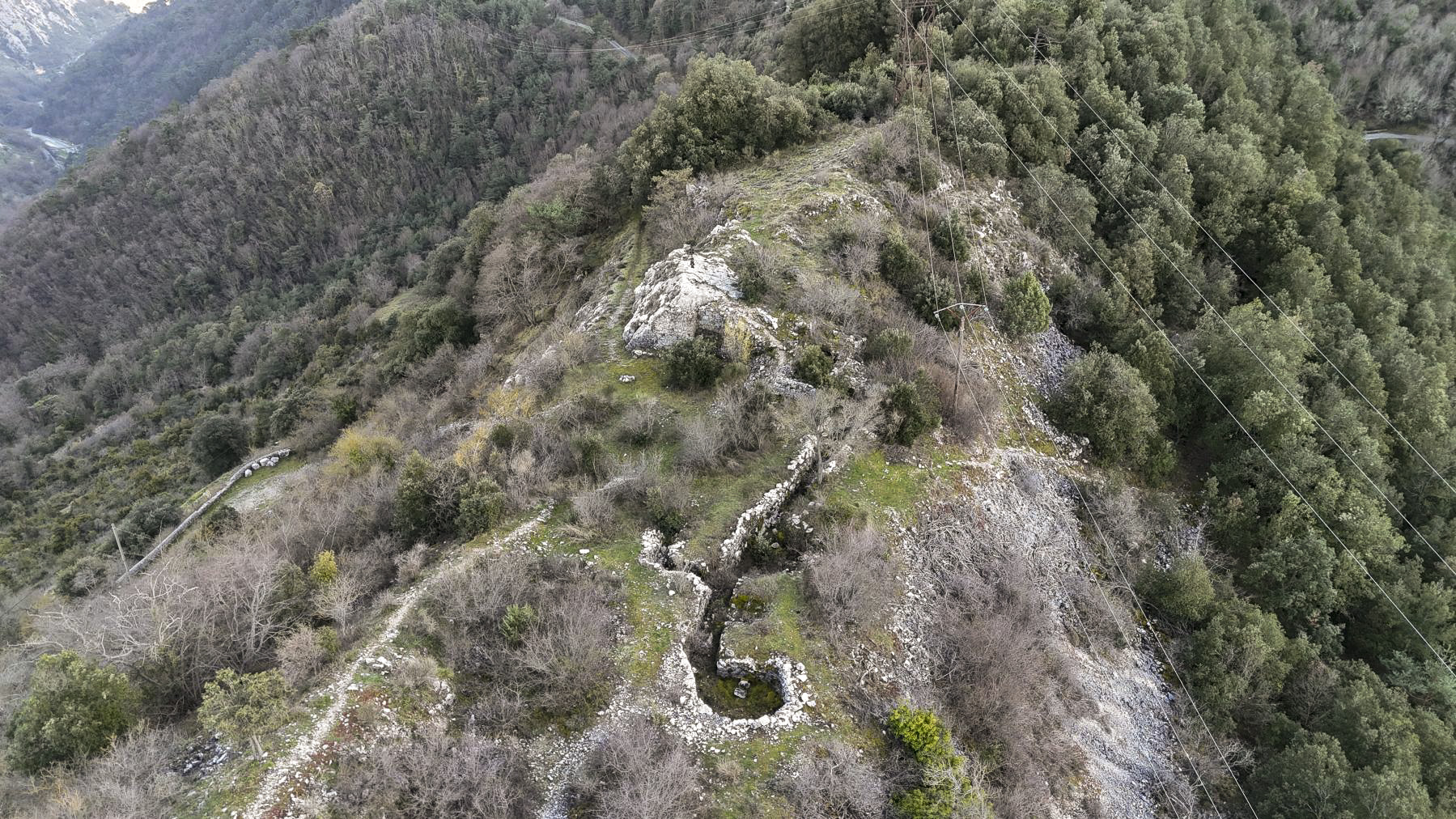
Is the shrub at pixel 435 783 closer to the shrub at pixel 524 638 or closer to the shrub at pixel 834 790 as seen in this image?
the shrub at pixel 524 638

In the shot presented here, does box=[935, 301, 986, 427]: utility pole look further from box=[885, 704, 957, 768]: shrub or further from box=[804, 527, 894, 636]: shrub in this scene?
box=[885, 704, 957, 768]: shrub

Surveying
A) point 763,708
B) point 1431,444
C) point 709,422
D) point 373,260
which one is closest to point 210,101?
point 373,260

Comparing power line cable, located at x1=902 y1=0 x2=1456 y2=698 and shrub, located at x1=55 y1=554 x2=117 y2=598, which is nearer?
power line cable, located at x1=902 y1=0 x2=1456 y2=698

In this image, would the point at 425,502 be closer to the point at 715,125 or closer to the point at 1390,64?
the point at 715,125

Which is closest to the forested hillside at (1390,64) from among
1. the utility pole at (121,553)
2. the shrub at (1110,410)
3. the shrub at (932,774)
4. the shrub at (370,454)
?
Result: the shrub at (1110,410)

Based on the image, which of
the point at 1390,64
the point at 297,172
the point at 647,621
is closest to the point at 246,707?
the point at 647,621

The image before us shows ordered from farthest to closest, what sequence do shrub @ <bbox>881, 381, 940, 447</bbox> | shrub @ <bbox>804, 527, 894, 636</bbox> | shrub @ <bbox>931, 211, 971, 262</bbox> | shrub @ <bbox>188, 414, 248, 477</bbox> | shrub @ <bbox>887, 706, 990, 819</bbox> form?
shrub @ <bbox>188, 414, 248, 477</bbox>, shrub @ <bbox>931, 211, 971, 262</bbox>, shrub @ <bbox>881, 381, 940, 447</bbox>, shrub @ <bbox>804, 527, 894, 636</bbox>, shrub @ <bbox>887, 706, 990, 819</bbox>

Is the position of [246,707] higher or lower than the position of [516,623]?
higher

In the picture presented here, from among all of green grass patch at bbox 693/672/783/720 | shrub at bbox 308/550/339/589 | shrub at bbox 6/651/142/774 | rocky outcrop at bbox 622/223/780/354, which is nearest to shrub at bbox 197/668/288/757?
shrub at bbox 6/651/142/774
